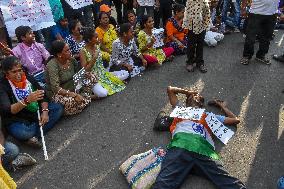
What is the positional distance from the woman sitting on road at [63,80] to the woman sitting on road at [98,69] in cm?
25

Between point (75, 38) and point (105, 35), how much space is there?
0.59 metres

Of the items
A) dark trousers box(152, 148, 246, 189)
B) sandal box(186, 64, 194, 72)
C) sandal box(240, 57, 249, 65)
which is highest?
dark trousers box(152, 148, 246, 189)

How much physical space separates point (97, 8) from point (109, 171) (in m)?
4.72

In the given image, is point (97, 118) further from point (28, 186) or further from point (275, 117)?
point (275, 117)

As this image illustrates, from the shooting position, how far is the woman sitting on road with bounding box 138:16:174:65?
7.05 meters

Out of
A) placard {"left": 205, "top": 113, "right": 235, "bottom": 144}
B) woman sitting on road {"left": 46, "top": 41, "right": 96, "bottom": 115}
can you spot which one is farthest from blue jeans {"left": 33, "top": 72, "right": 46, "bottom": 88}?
placard {"left": 205, "top": 113, "right": 235, "bottom": 144}

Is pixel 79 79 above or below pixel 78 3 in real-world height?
below

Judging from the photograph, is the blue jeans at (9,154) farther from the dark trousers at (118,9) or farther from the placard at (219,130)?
the dark trousers at (118,9)

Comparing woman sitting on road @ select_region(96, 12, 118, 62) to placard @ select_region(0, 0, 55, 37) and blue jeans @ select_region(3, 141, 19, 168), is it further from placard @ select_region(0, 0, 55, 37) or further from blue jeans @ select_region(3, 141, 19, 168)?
blue jeans @ select_region(3, 141, 19, 168)

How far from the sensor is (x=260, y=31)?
23.4ft

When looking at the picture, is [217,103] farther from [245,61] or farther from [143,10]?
[143,10]

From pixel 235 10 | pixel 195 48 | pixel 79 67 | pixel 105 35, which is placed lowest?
pixel 195 48

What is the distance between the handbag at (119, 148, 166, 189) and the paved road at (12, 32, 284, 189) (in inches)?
6.3

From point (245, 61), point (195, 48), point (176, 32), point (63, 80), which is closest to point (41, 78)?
point (63, 80)
